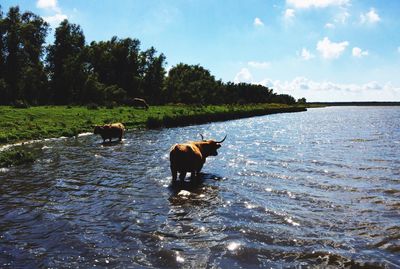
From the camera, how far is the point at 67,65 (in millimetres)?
60906

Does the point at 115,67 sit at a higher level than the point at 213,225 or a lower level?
higher

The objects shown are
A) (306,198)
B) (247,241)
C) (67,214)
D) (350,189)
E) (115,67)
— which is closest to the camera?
(247,241)

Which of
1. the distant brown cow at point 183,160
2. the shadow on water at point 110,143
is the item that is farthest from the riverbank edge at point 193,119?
the distant brown cow at point 183,160

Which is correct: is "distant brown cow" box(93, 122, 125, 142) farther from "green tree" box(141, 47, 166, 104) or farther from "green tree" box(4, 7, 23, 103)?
"green tree" box(141, 47, 166, 104)

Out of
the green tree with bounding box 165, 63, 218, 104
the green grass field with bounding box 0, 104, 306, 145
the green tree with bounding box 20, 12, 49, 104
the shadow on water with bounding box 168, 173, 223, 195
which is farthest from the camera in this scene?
the green tree with bounding box 165, 63, 218, 104

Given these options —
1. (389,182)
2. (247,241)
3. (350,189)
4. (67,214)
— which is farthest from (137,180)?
(389,182)

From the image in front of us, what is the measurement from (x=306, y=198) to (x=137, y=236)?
20.0ft

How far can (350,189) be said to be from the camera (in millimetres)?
13516

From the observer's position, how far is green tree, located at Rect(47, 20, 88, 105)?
6056 centimetres

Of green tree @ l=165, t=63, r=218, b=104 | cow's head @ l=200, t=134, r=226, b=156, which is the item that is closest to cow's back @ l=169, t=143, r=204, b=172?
cow's head @ l=200, t=134, r=226, b=156

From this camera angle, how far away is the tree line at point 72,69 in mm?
57094

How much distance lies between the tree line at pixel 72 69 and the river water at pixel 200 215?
106 feet

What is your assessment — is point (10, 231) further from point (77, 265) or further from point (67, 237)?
point (77, 265)

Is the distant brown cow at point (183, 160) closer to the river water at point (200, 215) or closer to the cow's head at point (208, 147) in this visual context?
the river water at point (200, 215)
